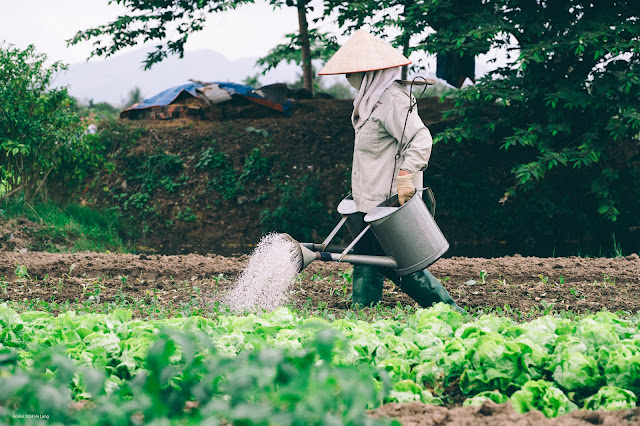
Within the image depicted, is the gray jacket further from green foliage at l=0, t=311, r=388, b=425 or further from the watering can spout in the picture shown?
green foliage at l=0, t=311, r=388, b=425

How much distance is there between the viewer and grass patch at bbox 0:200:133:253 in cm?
830

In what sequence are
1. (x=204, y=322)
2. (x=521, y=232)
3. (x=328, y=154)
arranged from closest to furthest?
(x=204, y=322) < (x=521, y=232) < (x=328, y=154)

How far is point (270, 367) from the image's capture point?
1.68 metres

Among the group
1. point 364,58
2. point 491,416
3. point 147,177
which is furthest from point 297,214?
point 491,416

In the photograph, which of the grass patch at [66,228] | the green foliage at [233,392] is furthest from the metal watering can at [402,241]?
the grass patch at [66,228]

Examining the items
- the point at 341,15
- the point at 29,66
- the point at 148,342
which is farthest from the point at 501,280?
the point at 29,66

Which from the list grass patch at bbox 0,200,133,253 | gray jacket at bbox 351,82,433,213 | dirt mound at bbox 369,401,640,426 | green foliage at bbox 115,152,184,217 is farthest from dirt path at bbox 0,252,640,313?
green foliage at bbox 115,152,184,217

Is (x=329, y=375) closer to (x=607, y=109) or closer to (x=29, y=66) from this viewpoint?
(x=607, y=109)

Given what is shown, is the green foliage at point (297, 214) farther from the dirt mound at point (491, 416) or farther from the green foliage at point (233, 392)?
the green foliage at point (233, 392)

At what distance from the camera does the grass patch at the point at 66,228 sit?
8.30m

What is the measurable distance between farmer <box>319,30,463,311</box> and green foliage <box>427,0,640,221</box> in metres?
3.57

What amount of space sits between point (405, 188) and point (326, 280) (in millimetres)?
1794

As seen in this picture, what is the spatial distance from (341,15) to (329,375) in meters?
8.00

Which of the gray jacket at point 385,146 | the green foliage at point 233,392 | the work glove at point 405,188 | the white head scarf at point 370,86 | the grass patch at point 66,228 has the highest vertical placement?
the white head scarf at point 370,86
